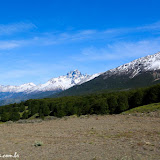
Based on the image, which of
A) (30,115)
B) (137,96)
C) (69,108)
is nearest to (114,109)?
(137,96)

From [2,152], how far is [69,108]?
7177 cm

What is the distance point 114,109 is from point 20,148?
58.8 metres

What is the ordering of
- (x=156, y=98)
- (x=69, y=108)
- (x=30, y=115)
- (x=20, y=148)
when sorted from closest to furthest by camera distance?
1. (x=20, y=148)
2. (x=156, y=98)
3. (x=69, y=108)
4. (x=30, y=115)

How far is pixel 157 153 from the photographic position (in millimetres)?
12883

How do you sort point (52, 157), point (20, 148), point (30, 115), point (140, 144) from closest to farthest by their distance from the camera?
point (52, 157), point (140, 144), point (20, 148), point (30, 115)

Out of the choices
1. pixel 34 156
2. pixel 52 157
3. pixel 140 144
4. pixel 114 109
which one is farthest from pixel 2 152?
pixel 114 109

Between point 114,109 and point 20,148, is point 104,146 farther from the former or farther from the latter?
point 114,109

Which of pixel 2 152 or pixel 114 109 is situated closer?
pixel 2 152

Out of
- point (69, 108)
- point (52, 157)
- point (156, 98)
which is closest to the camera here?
point (52, 157)

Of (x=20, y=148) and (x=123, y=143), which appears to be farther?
(x=20, y=148)

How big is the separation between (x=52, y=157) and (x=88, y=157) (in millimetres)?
2801

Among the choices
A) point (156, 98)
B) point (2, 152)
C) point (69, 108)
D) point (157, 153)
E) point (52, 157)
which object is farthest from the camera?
point (69, 108)

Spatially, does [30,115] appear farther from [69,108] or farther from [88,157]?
[88,157]

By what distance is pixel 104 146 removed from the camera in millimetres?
15789
